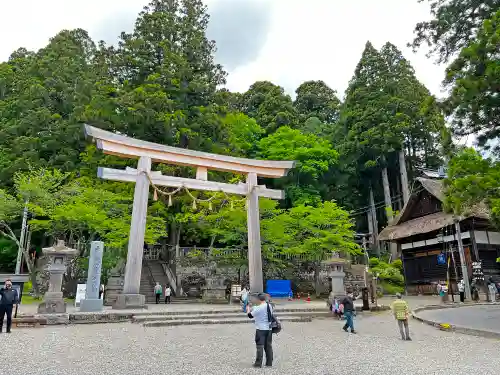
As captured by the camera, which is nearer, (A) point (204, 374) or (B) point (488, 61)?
(A) point (204, 374)

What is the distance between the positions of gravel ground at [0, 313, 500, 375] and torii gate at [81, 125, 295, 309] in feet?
9.12

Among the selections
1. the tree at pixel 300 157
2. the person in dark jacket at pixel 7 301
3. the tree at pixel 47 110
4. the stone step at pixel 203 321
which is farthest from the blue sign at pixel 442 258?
the tree at pixel 47 110

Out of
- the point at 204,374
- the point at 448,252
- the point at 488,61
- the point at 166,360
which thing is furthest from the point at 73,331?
the point at 448,252

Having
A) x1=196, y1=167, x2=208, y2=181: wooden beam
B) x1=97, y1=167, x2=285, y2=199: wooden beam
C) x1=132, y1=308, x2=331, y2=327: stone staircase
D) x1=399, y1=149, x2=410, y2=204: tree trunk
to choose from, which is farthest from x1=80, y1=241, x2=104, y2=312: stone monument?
x1=399, y1=149, x2=410, y2=204: tree trunk

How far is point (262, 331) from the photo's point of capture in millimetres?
5871

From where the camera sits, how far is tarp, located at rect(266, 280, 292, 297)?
66.0 ft

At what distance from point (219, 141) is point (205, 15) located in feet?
32.6

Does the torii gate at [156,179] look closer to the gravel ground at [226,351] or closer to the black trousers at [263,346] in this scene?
the gravel ground at [226,351]

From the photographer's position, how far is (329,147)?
29859 mm

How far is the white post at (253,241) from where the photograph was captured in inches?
583

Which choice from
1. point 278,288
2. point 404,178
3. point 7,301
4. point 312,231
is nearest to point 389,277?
point 404,178

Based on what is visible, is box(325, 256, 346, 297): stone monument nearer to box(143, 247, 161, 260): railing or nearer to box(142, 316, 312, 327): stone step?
box(142, 316, 312, 327): stone step

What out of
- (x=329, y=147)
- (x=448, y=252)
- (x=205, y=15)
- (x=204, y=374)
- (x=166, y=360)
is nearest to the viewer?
(x=204, y=374)

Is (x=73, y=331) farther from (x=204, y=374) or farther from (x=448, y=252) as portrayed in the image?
(x=448, y=252)
